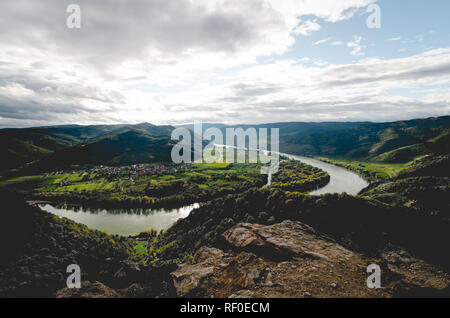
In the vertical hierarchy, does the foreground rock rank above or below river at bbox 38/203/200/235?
above

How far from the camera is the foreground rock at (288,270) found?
1786cm

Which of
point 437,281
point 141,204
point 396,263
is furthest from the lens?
point 141,204

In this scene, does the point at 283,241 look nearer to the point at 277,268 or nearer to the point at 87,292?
the point at 277,268

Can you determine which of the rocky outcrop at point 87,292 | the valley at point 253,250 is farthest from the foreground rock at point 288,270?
the rocky outcrop at point 87,292

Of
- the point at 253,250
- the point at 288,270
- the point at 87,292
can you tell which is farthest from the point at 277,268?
the point at 87,292

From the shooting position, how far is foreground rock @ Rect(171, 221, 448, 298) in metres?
17.9

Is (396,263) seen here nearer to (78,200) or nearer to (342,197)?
(342,197)

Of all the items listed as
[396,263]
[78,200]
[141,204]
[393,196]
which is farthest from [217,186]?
[396,263]

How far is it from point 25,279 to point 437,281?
48278 millimetres

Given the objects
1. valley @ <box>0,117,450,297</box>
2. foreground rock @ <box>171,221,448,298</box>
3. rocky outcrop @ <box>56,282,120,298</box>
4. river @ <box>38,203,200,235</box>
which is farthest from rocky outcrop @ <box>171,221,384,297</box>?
river @ <box>38,203,200,235</box>

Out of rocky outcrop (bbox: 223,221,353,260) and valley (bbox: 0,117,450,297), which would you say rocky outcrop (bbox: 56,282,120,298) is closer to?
valley (bbox: 0,117,450,297)

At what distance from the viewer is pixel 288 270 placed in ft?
67.7

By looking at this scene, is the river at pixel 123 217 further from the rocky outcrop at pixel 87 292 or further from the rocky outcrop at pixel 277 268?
the rocky outcrop at pixel 277 268

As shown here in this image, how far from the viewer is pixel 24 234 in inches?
1336
